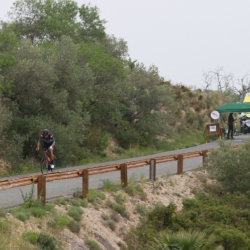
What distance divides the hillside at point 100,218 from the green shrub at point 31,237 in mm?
105

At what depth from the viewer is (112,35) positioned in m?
46.2

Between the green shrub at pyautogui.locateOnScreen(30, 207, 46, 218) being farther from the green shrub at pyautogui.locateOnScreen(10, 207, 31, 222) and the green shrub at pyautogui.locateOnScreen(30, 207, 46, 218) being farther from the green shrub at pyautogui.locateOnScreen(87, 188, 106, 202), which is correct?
the green shrub at pyautogui.locateOnScreen(87, 188, 106, 202)

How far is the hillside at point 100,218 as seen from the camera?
1273 cm

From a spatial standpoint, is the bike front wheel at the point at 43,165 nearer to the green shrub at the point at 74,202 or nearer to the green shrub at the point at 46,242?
the green shrub at the point at 74,202

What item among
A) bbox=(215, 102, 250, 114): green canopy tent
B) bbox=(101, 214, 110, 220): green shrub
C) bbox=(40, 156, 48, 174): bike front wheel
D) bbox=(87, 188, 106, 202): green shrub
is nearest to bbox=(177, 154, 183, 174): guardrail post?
bbox=(40, 156, 48, 174): bike front wheel

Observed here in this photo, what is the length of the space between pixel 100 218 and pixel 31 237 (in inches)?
149

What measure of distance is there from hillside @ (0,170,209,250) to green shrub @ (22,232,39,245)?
0.11 meters

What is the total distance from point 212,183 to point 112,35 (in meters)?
24.2

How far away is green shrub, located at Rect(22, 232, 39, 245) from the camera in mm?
12102

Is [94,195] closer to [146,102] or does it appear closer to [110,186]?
[110,186]

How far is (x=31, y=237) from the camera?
12.2 m

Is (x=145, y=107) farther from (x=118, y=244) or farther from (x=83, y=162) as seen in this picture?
(x=118, y=244)

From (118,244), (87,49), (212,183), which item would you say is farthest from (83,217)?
(87,49)

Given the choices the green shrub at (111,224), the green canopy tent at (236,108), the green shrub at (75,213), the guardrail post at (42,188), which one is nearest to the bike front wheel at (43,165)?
the green shrub at (111,224)
